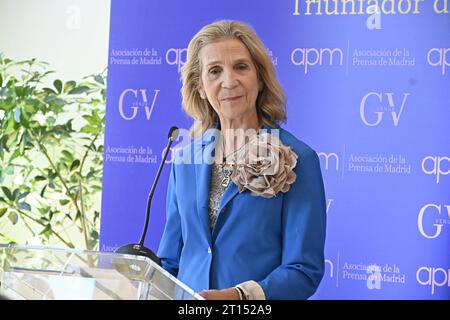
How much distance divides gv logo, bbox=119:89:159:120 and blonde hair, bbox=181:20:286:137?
1092 mm

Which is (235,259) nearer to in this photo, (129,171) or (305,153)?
(305,153)

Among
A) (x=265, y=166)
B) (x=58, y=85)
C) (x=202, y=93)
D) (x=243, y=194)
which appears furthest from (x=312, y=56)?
(x=58, y=85)

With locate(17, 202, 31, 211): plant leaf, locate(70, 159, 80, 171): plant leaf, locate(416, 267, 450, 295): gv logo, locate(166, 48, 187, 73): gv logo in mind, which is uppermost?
locate(166, 48, 187, 73): gv logo

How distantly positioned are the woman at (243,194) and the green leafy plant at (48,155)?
214 centimetres

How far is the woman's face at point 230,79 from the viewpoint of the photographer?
2.83 metres

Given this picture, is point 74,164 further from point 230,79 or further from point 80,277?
point 80,277

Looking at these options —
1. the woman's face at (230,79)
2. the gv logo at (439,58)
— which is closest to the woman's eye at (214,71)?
the woman's face at (230,79)

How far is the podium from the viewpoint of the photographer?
4.04 feet

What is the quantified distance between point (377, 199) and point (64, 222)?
8.47 ft

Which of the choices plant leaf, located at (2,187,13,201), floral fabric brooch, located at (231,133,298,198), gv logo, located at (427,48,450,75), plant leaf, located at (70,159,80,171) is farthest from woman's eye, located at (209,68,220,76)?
plant leaf, located at (2,187,13,201)

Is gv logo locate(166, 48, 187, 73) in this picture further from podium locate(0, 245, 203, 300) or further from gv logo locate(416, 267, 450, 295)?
podium locate(0, 245, 203, 300)

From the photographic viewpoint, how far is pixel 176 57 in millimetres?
4051

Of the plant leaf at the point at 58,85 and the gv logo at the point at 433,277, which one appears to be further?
the plant leaf at the point at 58,85

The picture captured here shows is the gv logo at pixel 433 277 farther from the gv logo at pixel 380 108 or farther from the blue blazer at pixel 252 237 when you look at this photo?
the blue blazer at pixel 252 237
